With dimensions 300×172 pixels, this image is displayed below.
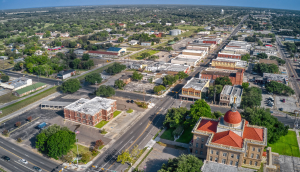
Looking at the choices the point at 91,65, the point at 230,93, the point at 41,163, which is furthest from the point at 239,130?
the point at 91,65

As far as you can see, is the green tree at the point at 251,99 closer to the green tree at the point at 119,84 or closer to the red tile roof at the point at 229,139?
the red tile roof at the point at 229,139

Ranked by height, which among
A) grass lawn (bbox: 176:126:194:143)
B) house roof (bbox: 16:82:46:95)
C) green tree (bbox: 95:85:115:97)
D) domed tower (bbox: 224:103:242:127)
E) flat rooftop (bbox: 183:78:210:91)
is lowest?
grass lawn (bbox: 176:126:194:143)

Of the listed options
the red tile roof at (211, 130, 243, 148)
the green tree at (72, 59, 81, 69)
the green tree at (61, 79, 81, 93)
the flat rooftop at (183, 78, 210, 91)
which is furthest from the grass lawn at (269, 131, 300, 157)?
the green tree at (72, 59, 81, 69)

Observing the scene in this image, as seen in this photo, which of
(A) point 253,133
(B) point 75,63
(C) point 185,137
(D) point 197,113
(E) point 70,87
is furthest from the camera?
(B) point 75,63

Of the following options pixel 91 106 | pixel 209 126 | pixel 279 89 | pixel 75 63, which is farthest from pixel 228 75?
pixel 75 63

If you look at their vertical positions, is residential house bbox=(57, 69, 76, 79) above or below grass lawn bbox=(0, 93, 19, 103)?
above

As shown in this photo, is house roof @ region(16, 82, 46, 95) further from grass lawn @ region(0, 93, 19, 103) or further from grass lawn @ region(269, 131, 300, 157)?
grass lawn @ region(269, 131, 300, 157)

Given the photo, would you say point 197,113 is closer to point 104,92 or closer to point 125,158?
point 125,158
